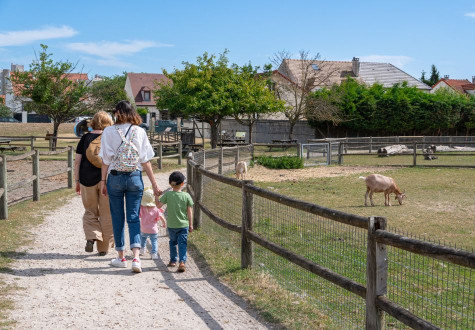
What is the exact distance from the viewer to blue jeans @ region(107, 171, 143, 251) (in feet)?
21.9

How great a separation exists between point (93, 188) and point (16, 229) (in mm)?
2582

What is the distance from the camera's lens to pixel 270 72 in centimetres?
4031

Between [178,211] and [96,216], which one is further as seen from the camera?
[96,216]

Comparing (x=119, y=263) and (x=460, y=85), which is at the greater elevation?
(x=460, y=85)

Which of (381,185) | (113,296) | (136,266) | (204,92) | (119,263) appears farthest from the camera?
(204,92)

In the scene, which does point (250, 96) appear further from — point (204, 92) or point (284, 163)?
point (284, 163)

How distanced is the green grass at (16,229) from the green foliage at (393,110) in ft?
97.0

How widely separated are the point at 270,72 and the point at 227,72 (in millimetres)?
8893

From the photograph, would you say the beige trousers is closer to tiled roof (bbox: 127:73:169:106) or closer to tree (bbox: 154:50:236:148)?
tree (bbox: 154:50:236:148)

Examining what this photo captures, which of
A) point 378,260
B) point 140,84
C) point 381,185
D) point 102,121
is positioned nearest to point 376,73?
point 140,84

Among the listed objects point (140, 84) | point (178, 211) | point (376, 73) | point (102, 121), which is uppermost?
point (376, 73)

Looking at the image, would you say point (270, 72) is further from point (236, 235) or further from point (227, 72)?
point (236, 235)

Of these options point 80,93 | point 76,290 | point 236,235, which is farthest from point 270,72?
point 76,290

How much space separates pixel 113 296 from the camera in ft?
19.4
